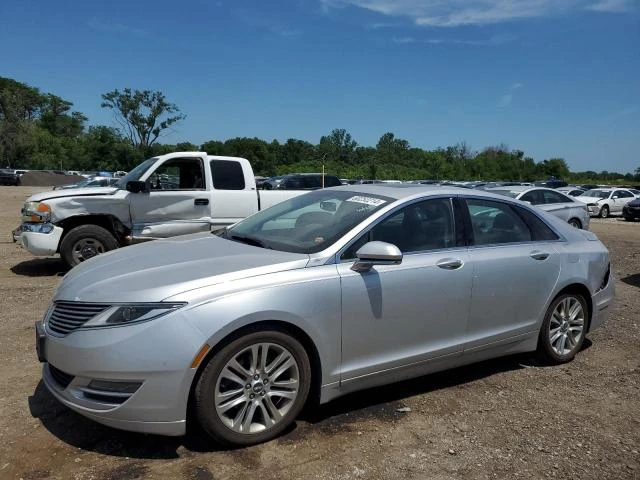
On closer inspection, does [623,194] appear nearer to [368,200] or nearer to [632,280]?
[632,280]

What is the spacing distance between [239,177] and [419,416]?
20.7 feet

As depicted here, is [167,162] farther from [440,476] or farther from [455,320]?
[440,476]

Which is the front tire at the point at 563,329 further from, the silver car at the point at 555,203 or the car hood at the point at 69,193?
the silver car at the point at 555,203

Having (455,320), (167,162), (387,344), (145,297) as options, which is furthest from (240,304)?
(167,162)

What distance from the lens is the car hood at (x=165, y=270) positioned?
10.2 ft

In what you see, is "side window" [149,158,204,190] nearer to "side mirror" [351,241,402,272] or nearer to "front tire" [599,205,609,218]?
"side mirror" [351,241,402,272]

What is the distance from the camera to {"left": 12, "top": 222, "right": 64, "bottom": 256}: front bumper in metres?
8.13

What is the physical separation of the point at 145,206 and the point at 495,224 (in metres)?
5.88

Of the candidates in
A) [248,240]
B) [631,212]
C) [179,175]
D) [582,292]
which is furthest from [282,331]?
[631,212]

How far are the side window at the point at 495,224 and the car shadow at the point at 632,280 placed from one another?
4874 mm

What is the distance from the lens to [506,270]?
4250 millimetres

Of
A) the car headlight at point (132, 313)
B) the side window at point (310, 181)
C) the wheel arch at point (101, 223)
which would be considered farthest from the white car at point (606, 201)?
the car headlight at point (132, 313)

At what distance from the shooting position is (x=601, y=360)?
16.4 ft

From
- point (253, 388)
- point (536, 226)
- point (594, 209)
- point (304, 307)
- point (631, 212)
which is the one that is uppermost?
point (536, 226)
